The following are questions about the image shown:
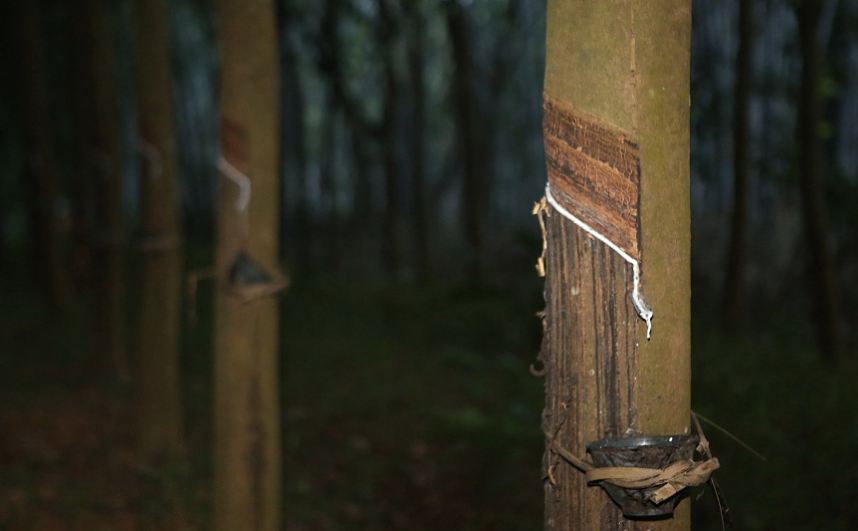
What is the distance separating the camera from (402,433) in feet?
20.4

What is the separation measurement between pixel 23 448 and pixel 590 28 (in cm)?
551

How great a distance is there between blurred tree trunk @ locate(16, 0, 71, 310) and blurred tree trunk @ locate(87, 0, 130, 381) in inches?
103

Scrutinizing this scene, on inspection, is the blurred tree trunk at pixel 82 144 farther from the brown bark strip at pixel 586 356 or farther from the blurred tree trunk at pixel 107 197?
the brown bark strip at pixel 586 356

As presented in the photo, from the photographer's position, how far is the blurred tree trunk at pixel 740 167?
8094 mm

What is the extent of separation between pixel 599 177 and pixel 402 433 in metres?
4.72

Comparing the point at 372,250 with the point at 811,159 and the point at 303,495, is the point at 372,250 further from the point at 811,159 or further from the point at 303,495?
the point at 303,495

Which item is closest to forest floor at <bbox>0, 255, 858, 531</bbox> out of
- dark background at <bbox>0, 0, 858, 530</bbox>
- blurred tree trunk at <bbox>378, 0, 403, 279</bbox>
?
dark background at <bbox>0, 0, 858, 530</bbox>

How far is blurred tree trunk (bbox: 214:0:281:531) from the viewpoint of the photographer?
11.7 feet

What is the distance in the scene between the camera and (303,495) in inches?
200

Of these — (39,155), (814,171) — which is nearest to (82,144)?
(39,155)

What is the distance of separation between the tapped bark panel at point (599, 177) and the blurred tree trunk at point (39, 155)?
910cm

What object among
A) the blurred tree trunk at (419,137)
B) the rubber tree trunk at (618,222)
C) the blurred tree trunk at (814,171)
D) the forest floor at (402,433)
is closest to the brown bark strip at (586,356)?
the rubber tree trunk at (618,222)

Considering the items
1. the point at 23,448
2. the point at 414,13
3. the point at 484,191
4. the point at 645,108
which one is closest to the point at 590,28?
the point at 645,108

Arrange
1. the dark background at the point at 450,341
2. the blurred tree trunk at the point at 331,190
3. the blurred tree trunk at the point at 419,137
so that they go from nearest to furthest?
the dark background at the point at 450,341, the blurred tree trunk at the point at 419,137, the blurred tree trunk at the point at 331,190
